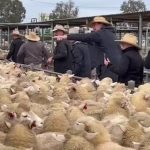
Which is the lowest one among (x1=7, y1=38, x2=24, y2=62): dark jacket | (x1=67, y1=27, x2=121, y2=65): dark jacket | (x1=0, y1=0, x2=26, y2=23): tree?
(x1=7, y1=38, x2=24, y2=62): dark jacket

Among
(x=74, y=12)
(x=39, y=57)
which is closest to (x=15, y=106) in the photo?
(x=39, y=57)

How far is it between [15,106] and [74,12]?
3064 inches

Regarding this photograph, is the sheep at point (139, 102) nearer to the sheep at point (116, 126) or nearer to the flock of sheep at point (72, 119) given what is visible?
the flock of sheep at point (72, 119)

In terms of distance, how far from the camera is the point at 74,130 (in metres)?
2.93

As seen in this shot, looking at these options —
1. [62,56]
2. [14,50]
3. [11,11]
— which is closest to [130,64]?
[62,56]

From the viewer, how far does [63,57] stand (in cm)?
886

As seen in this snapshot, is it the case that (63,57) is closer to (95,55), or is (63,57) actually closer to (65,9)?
(95,55)

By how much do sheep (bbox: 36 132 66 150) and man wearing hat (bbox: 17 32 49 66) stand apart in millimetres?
7371

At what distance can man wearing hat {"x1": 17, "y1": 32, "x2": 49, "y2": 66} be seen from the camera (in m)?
10.4

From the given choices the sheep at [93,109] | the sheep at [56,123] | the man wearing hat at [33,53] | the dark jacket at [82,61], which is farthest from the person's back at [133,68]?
the man wearing hat at [33,53]

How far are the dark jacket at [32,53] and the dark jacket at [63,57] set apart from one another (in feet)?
4.67

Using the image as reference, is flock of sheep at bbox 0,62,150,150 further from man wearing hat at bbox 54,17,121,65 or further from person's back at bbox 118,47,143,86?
man wearing hat at bbox 54,17,121,65

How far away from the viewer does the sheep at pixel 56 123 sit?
10.2ft

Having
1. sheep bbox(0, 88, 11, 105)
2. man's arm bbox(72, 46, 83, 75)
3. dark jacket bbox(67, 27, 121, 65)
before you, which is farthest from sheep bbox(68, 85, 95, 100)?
man's arm bbox(72, 46, 83, 75)
